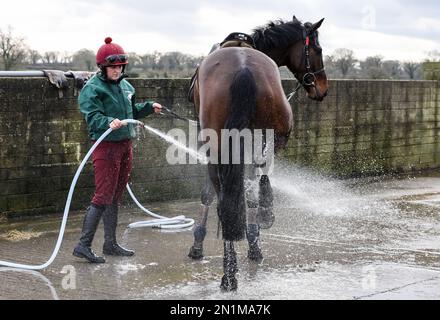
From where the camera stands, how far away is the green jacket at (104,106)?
22.0ft

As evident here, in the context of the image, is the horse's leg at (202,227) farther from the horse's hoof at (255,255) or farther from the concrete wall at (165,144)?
the concrete wall at (165,144)

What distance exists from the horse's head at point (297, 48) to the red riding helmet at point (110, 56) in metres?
1.37

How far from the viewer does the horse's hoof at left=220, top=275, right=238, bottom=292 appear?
5719 millimetres

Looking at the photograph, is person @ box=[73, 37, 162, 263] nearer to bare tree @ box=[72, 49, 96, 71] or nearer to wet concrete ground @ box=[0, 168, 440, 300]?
wet concrete ground @ box=[0, 168, 440, 300]

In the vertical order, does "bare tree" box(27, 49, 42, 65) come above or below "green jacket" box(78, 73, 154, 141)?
above

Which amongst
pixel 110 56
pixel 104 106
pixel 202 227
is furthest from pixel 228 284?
pixel 110 56

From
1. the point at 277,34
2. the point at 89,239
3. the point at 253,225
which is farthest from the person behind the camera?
the point at 277,34

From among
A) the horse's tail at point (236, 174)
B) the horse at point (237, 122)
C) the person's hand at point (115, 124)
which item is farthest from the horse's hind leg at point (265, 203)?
the person's hand at point (115, 124)

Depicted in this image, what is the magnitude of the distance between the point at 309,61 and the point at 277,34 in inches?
20.0

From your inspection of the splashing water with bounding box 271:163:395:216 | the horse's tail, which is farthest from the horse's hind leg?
the splashing water with bounding box 271:163:395:216

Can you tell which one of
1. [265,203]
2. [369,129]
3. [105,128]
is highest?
[105,128]

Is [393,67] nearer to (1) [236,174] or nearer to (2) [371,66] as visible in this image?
(2) [371,66]

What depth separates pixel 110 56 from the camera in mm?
6816

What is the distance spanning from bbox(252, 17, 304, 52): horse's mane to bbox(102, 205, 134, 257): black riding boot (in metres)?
2.11
